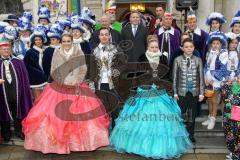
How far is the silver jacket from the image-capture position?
17.5 ft

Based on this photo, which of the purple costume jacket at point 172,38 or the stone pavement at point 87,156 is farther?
the purple costume jacket at point 172,38

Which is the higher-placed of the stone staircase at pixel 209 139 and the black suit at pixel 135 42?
the black suit at pixel 135 42

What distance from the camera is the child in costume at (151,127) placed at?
5.02 metres

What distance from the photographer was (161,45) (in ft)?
20.5

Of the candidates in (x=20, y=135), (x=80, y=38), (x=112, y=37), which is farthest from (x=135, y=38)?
(x=20, y=135)

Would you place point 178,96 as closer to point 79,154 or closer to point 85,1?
point 79,154

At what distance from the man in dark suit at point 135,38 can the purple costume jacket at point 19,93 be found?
1617 millimetres

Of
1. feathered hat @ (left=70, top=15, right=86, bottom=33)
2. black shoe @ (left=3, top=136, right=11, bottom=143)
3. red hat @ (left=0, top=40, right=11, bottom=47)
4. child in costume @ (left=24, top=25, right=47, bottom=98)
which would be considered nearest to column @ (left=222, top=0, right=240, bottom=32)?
feathered hat @ (left=70, top=15, right=86, bottom=33)

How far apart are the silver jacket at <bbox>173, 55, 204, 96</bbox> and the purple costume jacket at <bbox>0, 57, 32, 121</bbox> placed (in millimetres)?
2196

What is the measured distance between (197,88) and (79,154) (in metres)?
1.88

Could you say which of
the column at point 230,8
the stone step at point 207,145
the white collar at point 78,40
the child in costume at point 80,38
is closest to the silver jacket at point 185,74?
the stone step at point 207,145

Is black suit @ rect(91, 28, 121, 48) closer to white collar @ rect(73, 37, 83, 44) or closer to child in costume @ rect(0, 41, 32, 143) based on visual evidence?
white collar @ rect(73, 37, 83, 44)

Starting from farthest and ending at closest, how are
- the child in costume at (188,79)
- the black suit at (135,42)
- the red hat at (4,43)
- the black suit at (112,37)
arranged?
the black suit at (112,37) → the black suit at (135,42) → the red hat at (4,43) → the child in costume at (188,79)

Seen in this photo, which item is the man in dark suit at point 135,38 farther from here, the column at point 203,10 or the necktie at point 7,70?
the column at point 203,10
